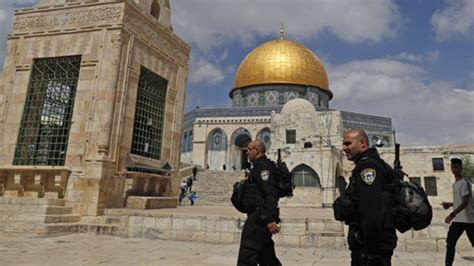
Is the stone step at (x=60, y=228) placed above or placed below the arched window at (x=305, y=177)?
below

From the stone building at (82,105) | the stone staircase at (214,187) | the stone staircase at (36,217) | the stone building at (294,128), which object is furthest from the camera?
the stone building at (294,128)

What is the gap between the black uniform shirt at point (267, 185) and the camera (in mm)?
3223

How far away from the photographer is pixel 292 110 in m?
28.5

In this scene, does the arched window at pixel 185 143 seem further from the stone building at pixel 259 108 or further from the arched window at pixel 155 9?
the arched window at pixel 155 9

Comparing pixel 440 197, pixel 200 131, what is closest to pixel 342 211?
pixel 440 197

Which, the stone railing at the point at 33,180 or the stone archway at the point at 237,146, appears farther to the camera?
the stone archway at the point at 237,146

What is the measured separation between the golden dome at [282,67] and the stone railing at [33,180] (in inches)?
1192

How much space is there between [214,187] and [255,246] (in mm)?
18958

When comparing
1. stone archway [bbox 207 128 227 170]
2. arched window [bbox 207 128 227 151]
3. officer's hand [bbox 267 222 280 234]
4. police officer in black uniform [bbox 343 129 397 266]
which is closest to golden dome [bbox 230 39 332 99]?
arched window [bbox 207 128 227 151]

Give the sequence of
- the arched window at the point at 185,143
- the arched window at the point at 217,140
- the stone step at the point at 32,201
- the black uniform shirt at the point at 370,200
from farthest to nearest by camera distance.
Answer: the arched window at the point at 185,143
the arched window at the point at 217,140
the stone step at the point at 32,201
the black uniform shirt at the point at 370,200

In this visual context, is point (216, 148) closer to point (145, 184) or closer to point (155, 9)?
point (155, 9)

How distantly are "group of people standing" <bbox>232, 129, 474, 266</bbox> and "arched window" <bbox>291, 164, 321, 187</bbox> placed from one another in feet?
54.2

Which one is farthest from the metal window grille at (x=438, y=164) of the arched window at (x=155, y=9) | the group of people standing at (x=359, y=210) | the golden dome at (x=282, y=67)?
the group of people standing at (x=359, y=210)

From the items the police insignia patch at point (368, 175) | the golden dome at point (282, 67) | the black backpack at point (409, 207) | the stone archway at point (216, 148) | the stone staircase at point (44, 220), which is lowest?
the stone staircase at point (44, 220)
